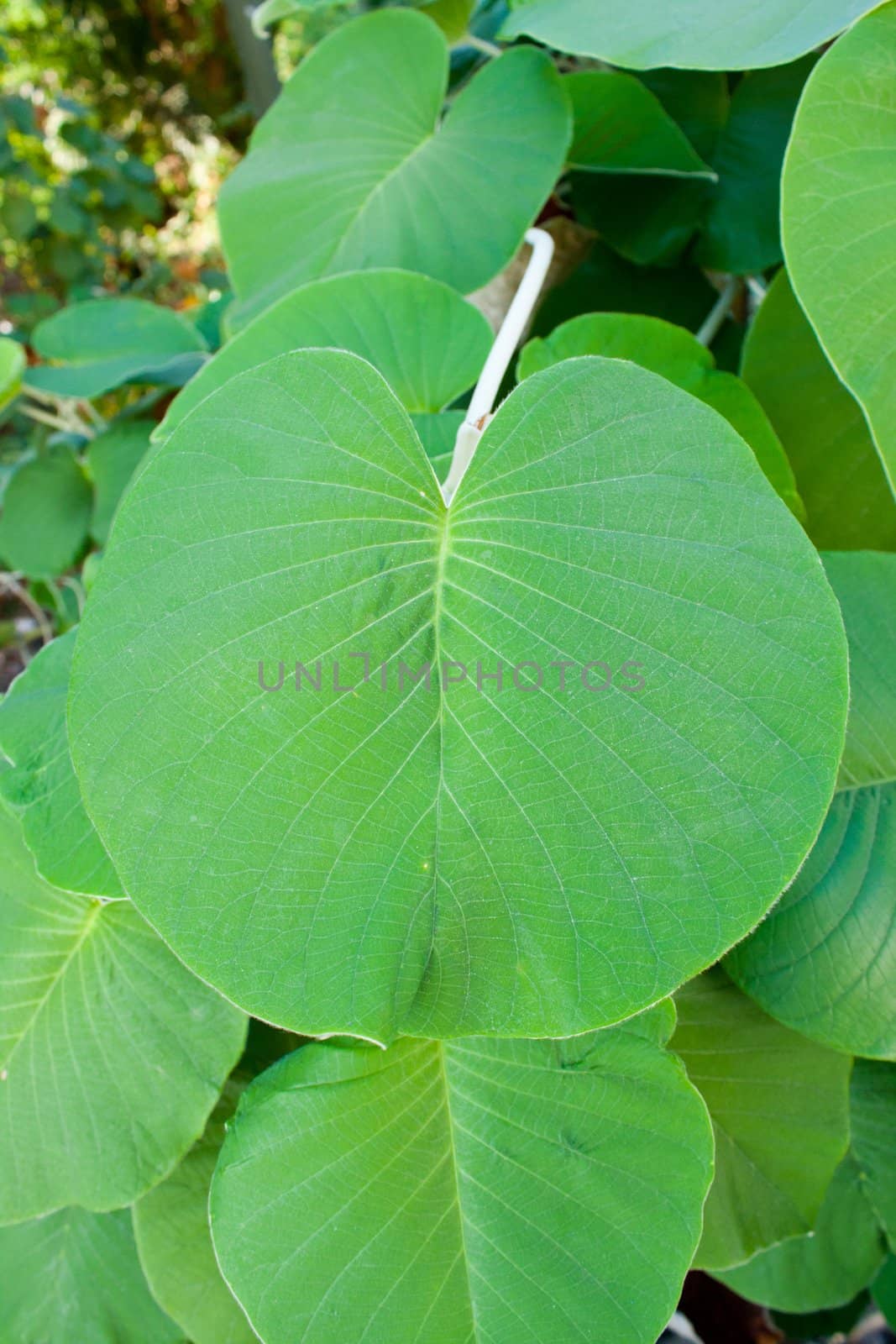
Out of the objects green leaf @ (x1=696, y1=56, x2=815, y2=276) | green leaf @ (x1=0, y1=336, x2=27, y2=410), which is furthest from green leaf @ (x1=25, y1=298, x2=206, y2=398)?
green leaf @ (x1=696, y1=56, x2=815, y2=276)

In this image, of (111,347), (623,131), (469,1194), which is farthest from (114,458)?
(469,1194)

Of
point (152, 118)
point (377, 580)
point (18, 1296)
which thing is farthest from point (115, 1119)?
point (152, 118)

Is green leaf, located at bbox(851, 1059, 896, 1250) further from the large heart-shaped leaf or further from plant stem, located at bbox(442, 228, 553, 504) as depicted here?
plant stem, located at bbox(442, 228, 553, 504)

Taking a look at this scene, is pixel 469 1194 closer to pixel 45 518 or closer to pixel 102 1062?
pixel 102 1062

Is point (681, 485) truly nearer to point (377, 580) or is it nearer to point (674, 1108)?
point (377, 580)

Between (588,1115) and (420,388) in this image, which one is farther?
(420,388)

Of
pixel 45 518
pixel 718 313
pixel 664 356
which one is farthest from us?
pixel 45 518

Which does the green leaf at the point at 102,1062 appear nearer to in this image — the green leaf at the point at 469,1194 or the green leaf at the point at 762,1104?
the green leaf at the point at 469,1194

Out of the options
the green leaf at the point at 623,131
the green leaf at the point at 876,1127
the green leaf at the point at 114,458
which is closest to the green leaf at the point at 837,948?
the green leaf at the point at 876,1127
